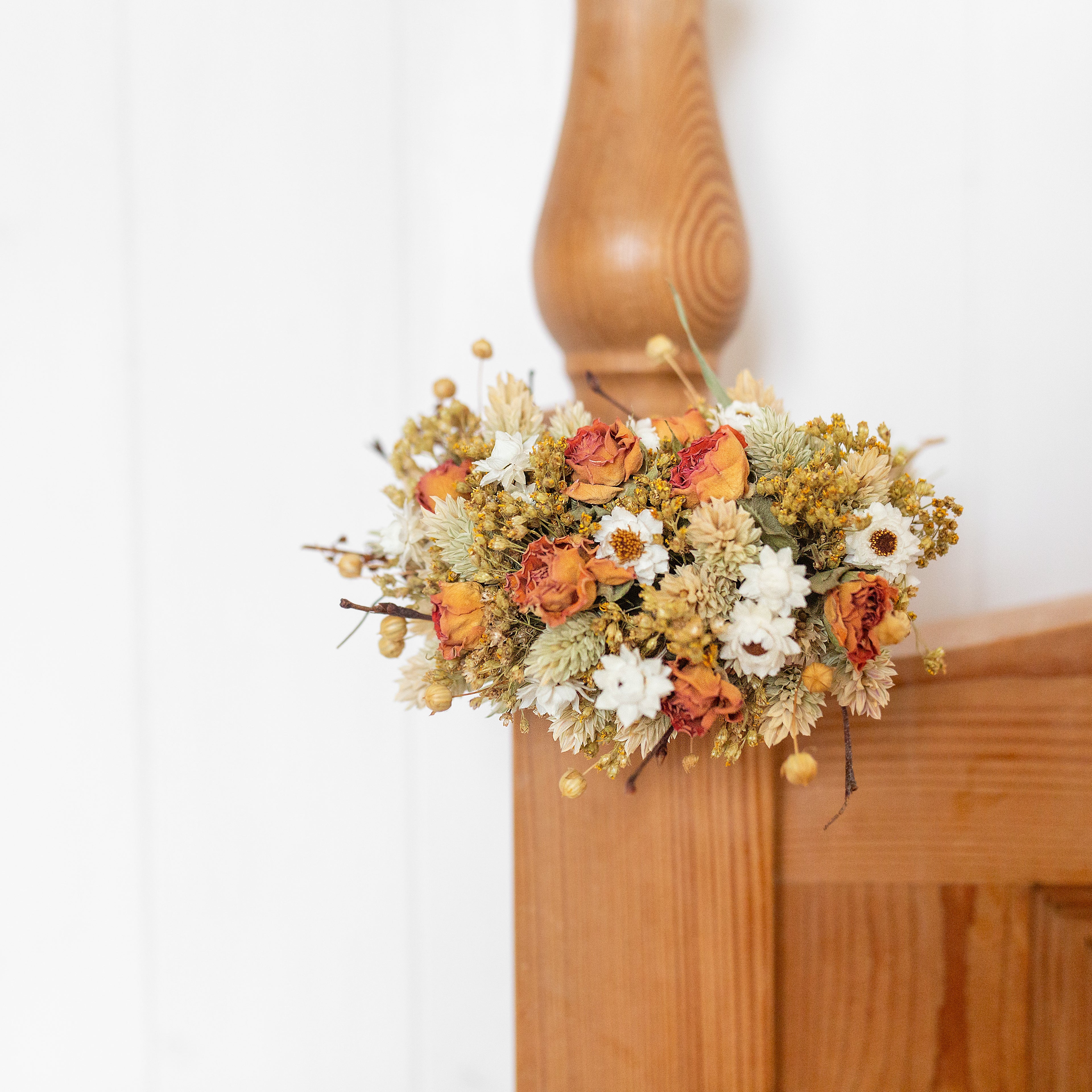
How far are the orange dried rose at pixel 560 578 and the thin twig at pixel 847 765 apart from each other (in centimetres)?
15

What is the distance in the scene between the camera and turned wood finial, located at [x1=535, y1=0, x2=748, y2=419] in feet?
2.08

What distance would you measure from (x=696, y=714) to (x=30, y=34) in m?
0.88

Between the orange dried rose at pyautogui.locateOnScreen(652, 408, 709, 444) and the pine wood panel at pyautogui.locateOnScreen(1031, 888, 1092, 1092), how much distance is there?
0.35 m

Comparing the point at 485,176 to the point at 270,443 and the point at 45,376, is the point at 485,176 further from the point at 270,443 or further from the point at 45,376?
the point at 45,376

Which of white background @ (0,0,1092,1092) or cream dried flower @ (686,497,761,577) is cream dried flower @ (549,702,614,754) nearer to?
cream dried flower @ (686,497,761,577)

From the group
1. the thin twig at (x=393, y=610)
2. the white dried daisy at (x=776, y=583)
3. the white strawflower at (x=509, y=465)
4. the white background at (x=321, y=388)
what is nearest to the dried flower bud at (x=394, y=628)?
the thin twig at (x=393, y=610)

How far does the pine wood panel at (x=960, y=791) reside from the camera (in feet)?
1.76

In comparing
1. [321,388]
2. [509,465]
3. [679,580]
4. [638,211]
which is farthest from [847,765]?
[321,388]

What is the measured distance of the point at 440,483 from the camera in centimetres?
55

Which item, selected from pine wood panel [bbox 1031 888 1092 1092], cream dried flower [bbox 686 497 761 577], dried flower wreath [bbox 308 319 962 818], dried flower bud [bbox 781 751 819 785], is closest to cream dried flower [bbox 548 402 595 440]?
dried flower wreath [bbox 308 319 962 818]

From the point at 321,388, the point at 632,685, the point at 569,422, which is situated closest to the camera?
the point at 632,685

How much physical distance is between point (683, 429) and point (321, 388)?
462mm

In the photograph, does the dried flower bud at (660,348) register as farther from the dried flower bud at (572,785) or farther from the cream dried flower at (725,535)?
the dried flower bud at (572,785)

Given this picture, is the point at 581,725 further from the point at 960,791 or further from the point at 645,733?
the point at 960,791
